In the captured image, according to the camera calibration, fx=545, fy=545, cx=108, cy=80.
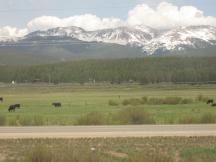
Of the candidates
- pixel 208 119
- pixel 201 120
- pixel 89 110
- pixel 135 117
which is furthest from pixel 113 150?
pixel 89 110

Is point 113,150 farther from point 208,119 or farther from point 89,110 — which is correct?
point 89,110

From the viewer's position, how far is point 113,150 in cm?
2167

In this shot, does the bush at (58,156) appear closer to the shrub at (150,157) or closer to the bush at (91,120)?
the shrub at (150,157)

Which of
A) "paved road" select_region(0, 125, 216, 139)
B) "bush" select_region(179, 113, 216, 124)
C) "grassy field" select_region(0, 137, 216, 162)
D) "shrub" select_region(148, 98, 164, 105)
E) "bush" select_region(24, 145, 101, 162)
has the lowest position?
"shrub" select_region(148, 98, 164, 105)

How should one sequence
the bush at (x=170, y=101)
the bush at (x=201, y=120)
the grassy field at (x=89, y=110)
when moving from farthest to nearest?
the bush at (x=170, y=101) < the grassy field at (x=89, y=110) < the bush at (x=201, y=120)

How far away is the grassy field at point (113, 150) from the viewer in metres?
19.2

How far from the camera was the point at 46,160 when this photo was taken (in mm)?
19000

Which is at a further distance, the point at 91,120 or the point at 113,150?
the point at 91,120

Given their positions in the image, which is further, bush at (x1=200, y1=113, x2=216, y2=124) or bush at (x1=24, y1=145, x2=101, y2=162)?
bush at (x1=200, y1=113, x2=216, y2=124)

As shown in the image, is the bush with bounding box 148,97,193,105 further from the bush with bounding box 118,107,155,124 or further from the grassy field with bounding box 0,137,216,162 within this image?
the grassy field with bounding box 0,137,216,162

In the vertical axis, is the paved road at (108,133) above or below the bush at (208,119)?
above

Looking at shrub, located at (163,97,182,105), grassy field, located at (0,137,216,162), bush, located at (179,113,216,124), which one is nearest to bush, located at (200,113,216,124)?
bush, located at (179,113,216,124)

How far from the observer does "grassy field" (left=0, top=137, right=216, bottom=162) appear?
19167 mm

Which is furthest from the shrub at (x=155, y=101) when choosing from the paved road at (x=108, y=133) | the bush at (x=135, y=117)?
the paved road at (x=108, y=133)
